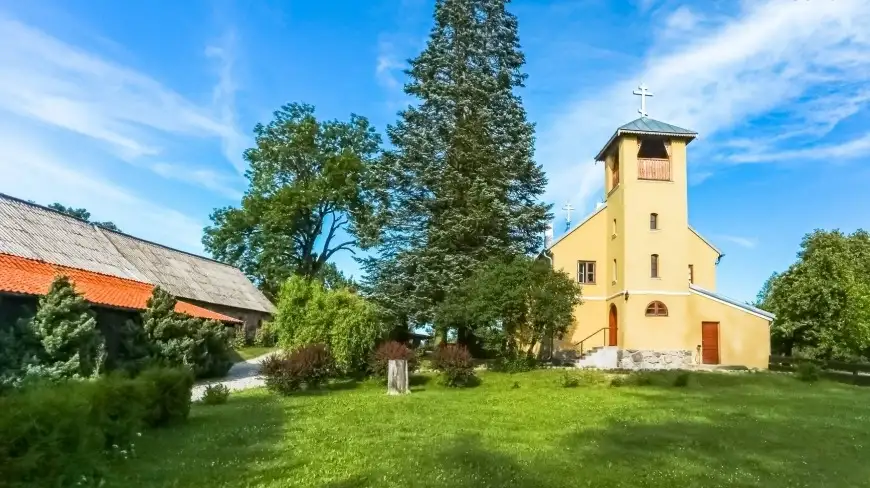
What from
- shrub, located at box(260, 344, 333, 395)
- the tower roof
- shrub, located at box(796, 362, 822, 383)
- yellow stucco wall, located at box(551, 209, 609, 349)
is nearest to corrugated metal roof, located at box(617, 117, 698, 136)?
the tower roof

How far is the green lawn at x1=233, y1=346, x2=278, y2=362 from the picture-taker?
113 feet

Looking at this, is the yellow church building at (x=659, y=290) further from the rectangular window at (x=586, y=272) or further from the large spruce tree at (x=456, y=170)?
the large spruce tree at (x=456, y=170)

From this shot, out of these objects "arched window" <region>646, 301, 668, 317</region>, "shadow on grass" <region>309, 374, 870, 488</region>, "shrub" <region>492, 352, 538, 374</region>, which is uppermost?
"arched window" <region>646, 301, 668, 317</region>

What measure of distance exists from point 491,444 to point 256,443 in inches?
149

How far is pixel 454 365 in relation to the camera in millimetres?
20141

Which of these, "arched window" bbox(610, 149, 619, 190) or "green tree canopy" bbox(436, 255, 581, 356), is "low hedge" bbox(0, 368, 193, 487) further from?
"arched window" bbox(610, 149, 619, 190)

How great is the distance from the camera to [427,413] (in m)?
13.7

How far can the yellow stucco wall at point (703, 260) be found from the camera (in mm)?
33531

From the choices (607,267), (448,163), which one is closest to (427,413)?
(448,163)

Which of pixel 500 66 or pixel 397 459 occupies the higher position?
pixel 500 66

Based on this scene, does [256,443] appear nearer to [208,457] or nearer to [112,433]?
[208,457]

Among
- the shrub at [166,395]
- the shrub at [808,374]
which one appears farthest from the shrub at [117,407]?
the shrub at [808,374]

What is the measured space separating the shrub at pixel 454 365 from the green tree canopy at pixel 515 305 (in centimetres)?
465

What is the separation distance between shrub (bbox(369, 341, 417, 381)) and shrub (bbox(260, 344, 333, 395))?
1.94 metres
